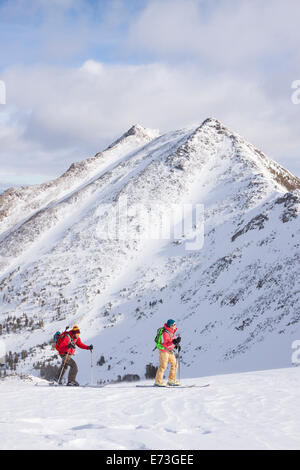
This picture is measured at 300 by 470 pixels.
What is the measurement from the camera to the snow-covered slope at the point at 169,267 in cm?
2497

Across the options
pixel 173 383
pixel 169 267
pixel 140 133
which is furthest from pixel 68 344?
pixel 140 133

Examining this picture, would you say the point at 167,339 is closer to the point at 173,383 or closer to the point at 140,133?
the point at 173,383

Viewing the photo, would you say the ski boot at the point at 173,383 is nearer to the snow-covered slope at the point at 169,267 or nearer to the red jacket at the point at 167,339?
the red jacket at the point at 167,339

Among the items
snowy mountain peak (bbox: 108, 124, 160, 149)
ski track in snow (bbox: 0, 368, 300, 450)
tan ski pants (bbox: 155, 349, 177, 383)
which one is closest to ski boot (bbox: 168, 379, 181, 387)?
tan ski pants (bbox: 155, 349, 177, 383)

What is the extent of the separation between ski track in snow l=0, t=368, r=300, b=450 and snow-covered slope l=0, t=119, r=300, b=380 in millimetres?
10388

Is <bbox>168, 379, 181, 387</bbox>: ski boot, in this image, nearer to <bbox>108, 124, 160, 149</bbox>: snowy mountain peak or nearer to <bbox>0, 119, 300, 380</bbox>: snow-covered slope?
<bbox>0, 119, 300, 380</bbox>: snow-covered slope

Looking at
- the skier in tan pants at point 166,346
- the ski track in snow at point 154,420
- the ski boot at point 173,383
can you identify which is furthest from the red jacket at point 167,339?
the ski track in snow at point 154,420

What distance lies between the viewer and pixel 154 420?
727 centimetres

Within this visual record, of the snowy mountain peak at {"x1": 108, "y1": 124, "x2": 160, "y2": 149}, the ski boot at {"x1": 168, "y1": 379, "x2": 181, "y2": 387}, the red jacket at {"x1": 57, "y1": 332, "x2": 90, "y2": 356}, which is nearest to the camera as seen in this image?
the ski boot at {"x1": 168, "y1": 379, "x2": 181, "y2": 387}

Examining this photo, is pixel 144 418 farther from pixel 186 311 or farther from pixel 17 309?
pixel 17 309

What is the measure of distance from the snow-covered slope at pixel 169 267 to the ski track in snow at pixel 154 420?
1039 cm

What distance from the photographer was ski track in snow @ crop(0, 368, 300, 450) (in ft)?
18.5
